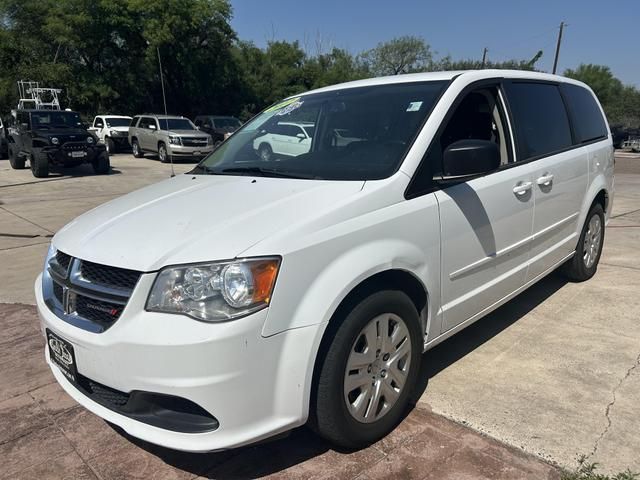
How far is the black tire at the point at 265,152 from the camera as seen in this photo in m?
3.33

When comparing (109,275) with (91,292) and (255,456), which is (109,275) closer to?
(91,292)

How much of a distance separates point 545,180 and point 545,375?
4.51 ft

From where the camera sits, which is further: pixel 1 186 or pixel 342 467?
pixel 1 186

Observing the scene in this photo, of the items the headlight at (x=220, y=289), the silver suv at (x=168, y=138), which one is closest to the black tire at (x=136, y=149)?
the silver suv at (x=168, y=138)

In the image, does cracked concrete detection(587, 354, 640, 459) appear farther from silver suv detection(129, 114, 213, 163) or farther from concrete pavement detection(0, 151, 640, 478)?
silver suv detection(129, 114, 213, 163)

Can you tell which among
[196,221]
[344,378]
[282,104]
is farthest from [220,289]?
[282,104]

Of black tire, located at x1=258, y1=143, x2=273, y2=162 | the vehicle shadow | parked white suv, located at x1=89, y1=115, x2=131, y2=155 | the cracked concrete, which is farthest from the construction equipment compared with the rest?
the cracked concrete

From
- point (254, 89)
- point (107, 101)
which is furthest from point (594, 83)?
point (107, 101)

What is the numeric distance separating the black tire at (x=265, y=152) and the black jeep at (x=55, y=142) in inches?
532

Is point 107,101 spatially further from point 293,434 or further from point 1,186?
point 293,434

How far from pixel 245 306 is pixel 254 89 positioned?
129ft

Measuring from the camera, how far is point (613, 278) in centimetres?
518

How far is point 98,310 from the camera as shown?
7.48 ft

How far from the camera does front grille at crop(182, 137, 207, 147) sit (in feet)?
65.7
